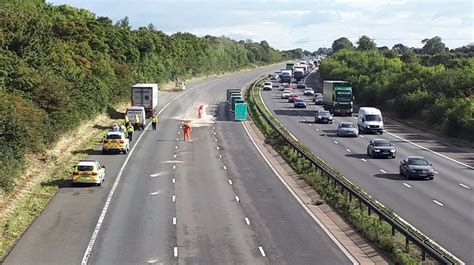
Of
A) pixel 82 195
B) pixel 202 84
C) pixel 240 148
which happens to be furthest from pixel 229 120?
pixel 202 84

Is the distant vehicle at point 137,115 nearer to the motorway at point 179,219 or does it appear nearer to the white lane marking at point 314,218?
the motorway at point 179,219

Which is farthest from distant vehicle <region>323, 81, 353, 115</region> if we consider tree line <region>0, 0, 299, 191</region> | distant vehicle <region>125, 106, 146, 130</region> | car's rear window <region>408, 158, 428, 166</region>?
car's rear window <region>408, 158, 428, 166</region>

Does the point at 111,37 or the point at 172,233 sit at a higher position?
the point at 111,37

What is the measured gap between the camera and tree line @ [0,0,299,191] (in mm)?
40156

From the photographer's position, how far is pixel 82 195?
36875mm

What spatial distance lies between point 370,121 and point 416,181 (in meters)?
27.0

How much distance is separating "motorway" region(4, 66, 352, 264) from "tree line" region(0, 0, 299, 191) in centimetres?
407

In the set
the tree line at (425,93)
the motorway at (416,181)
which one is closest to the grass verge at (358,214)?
the motorway at (416,181)

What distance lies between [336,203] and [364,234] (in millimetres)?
5640

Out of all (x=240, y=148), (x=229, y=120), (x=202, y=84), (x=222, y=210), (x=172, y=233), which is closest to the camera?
(x=172, y=233)

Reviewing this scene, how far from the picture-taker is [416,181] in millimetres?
41438

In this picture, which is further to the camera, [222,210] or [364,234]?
[222,210]

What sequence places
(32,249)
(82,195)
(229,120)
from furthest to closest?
(229,120)
(82,195)
(32,249)

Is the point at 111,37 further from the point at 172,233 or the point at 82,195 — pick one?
the point at 172,233
